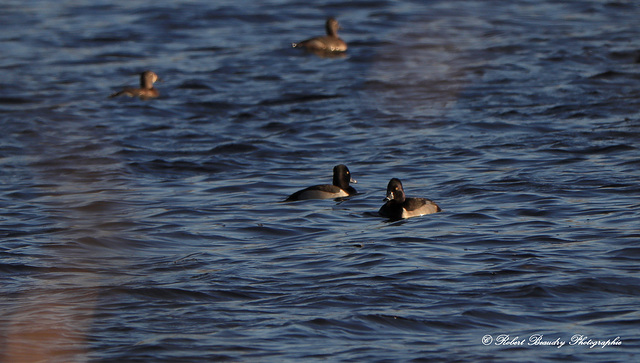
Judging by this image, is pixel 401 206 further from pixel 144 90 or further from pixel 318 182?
pixel 144 90

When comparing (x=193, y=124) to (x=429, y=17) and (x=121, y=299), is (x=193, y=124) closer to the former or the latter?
(x=121, y=299)

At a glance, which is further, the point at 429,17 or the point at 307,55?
the point at 429,17

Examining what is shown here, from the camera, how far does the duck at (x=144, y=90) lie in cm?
2255

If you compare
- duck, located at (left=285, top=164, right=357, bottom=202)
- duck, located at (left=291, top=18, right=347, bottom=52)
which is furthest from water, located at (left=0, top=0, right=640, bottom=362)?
duck, located at (left=291, top=18, right=347, bottom=52)

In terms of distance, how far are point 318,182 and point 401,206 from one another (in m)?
2.79

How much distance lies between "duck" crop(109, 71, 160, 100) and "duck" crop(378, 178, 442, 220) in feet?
31.9

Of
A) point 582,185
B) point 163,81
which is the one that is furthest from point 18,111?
point 582,185

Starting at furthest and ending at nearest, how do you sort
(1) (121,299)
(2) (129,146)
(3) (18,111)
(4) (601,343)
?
(3) (18,111) → (2) (129,146) → (1) (121,299) → (4) (601,343)

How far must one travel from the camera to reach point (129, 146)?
18.9 metres

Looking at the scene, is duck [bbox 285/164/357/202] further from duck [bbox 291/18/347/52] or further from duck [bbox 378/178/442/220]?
duck [bbox 291/18/347/52]

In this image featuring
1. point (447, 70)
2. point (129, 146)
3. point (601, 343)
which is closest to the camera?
point (601, 343)

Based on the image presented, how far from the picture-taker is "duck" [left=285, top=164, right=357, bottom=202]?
1476cm

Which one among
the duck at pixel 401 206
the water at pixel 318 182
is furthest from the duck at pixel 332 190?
the duck at pixel 401 206

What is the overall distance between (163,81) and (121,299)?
1445cm
